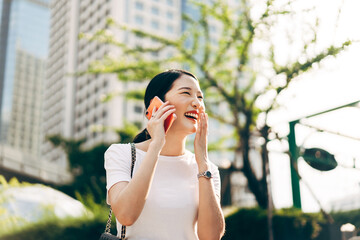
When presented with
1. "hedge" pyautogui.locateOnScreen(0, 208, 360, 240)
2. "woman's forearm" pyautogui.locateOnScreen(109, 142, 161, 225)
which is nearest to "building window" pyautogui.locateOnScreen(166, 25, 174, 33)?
"hedge" pyautogui.locateOnScreen(0, 208, 360, 240)

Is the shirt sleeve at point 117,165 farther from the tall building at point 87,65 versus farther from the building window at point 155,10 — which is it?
the building window at point 155,10

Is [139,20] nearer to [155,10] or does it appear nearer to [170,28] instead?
[155,10]

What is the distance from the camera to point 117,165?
1.95m

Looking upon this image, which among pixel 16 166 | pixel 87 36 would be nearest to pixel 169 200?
pixel 87 36

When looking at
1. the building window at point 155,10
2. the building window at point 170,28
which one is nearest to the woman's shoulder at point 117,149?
the building window at point 155,10

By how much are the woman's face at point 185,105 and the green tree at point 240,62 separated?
397 centimetres

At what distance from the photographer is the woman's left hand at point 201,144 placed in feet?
6.64

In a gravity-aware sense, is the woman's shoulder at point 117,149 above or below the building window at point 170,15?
below

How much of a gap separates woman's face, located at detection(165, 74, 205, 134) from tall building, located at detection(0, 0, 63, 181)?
10528 cm

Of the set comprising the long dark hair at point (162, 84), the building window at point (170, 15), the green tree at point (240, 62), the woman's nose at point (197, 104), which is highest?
the building window at point (170, 15)

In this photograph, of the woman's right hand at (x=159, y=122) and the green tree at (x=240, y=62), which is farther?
the green tree at (x=240, y=62)

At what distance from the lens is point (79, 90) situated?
237ft

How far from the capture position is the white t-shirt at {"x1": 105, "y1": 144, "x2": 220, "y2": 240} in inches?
73.9

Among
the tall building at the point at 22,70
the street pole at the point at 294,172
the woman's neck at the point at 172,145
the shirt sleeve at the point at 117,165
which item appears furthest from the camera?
the tall building at the point at 22,70
